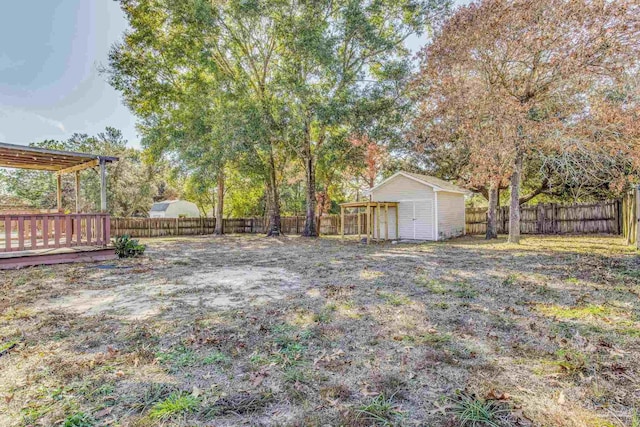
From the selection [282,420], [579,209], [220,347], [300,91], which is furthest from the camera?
[579,209]

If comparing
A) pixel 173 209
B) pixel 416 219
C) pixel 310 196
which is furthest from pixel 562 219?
pixel 173 209

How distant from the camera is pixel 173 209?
27.5 meters

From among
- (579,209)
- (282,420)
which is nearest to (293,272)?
(282,420)

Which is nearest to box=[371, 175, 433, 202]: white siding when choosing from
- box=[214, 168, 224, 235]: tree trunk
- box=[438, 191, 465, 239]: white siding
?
box=[438, 191, 465, 239]: white siding

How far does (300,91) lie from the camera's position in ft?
42.0

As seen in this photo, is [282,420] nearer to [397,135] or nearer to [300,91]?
[300,91]

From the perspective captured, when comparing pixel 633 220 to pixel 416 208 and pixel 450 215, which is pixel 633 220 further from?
pixel 416 208

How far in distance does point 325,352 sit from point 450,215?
13.1 meters

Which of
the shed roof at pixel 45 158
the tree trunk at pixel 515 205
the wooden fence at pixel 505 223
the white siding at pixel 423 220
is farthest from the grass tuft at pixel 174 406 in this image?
the white siding at pixel 423 220

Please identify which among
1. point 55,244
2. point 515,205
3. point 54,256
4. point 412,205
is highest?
point 412,205

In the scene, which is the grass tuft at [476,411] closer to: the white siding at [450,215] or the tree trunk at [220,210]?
the white siding at [450,215]

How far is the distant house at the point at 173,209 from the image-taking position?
27214 millimetres

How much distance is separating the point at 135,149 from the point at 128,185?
6.78 metres

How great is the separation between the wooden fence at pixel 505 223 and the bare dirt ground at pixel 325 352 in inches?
283
